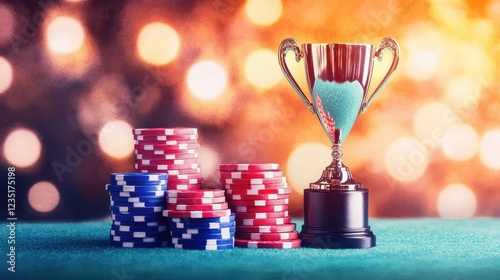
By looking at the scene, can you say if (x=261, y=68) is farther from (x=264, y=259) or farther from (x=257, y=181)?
(x=264, y=259)

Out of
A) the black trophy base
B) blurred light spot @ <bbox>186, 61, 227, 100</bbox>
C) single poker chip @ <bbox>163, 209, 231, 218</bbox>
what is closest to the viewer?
single poker chip @ <bbox>163, 209, 231, 218</bbox>

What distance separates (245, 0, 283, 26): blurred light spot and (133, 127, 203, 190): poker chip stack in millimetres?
1031

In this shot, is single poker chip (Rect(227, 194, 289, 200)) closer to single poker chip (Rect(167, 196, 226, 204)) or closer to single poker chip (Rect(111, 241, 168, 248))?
single poker chip (Rect(167, 196, 226, 204))

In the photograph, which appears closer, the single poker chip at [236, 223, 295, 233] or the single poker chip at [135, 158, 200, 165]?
the single poker chip at [236, 223, 295, 233]

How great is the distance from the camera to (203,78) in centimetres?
529

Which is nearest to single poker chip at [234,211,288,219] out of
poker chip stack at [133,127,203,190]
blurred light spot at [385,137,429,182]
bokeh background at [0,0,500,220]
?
poker chip stack at [133,127,203,190]

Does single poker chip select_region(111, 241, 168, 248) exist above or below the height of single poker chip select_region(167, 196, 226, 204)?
below

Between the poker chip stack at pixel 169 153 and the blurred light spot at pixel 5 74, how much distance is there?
1.05 m

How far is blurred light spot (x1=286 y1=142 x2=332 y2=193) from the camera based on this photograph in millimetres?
5367

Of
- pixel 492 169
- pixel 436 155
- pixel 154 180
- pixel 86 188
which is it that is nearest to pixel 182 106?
pixel 86 188

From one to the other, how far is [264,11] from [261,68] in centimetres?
31

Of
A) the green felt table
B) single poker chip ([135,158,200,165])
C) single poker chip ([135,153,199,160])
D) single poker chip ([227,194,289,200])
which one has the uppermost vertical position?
single poker chip ([135,153,199,160])

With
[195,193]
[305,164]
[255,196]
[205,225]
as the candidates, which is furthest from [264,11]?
[205,225]

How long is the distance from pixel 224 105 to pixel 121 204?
47.9 inches
